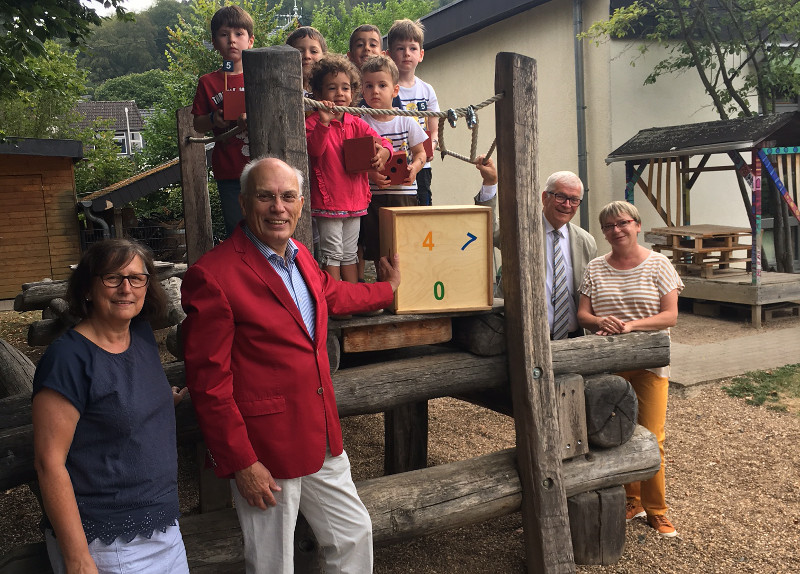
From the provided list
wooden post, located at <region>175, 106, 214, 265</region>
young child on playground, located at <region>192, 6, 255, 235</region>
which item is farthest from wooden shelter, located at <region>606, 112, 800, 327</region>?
young child on playground, located at <region>192, 6, 255, 235</region>

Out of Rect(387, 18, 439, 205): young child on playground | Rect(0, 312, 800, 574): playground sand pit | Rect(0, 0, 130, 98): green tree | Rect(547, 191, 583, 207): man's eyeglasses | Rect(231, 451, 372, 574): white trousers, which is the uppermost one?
Rect(0, 0, 130, 98): green tree

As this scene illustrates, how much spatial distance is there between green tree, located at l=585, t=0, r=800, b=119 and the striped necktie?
7418 mm

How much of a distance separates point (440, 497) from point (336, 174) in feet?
5.24

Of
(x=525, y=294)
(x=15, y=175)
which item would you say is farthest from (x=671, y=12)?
(x=15, y=175)

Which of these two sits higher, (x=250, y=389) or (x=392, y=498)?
(x=250, y=389)

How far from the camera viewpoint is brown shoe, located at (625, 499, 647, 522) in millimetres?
4480

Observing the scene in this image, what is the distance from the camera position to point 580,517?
383cm

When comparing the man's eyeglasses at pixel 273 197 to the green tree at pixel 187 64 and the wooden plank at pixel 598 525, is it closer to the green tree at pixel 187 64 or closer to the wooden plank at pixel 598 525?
the wooden plank at pixel 598 525

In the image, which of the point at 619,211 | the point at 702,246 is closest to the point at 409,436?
the point at 619,211

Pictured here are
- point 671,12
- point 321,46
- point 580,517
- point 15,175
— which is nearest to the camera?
point 580,517

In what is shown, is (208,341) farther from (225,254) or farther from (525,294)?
(525,294)

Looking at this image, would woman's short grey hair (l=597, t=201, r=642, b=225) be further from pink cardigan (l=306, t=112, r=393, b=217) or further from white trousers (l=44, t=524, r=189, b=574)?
white trousers (l=44, t=524, r=189, b=574)

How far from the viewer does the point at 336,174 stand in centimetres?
349

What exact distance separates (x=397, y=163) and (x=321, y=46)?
118 centimetres
